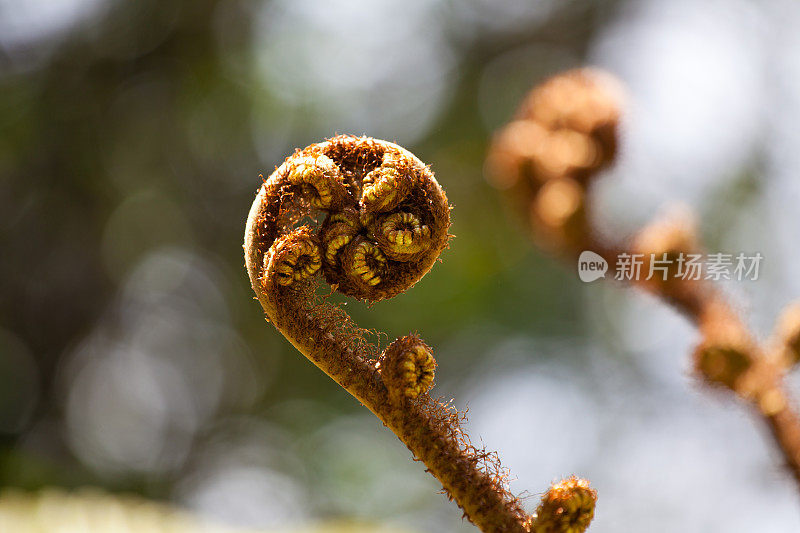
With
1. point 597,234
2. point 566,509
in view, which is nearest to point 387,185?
point 566,509

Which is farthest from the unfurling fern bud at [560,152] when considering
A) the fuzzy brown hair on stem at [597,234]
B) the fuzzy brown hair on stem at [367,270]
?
the fuzzy brown hair on stem at [367,270]

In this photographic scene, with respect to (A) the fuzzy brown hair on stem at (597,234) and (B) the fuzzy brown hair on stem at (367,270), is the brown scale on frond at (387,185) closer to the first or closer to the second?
(B) the fuzzy brown hair on stem at (367,270)

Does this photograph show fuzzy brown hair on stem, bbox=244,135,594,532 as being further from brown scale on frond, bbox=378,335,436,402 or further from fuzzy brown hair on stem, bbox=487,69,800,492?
fuzzy brown hair on stem, bbox=487,69,800,492

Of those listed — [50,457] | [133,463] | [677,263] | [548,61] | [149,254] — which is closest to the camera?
[677,263]

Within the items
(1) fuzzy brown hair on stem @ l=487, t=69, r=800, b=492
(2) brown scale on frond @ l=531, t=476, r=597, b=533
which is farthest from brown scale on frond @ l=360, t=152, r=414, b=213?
(1) fuzzy brown hair on stem @ l=487, t=69, r=800, b=492

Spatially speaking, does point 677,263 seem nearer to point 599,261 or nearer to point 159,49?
point 599,261

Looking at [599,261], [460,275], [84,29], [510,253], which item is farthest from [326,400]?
[599,261]

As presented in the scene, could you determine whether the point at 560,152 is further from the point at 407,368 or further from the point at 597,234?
the point at 407,368
